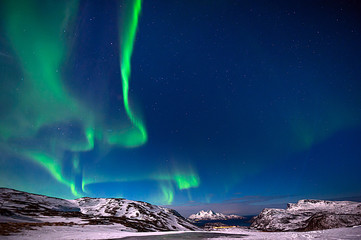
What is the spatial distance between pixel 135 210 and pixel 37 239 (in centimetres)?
16093

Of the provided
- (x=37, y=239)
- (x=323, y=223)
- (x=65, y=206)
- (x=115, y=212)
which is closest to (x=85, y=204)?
(x=65, y=206)

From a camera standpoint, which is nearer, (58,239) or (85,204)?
(58,239)

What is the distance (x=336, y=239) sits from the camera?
1476 cm

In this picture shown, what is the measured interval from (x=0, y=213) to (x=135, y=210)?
110m

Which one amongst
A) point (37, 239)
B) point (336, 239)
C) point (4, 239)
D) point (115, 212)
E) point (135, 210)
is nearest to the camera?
point (336, 239)

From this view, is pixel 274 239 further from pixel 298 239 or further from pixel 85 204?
pixel 85 204

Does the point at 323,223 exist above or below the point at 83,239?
below

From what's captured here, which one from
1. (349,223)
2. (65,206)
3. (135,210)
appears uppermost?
(65,206)

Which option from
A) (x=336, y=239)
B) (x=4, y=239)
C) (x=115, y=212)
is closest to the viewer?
(x=336, y=239)

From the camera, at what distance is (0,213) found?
6888 cm

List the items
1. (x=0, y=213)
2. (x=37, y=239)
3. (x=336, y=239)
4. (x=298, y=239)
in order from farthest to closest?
(x=0, y=213) < (x=37, y=239) < (x=298, y=239) < (x=336, y=239)

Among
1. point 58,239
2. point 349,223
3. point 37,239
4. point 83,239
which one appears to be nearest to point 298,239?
point 83,239

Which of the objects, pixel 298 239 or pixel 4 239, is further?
pixel 4 239

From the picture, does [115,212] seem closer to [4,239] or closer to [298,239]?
[4,239]
